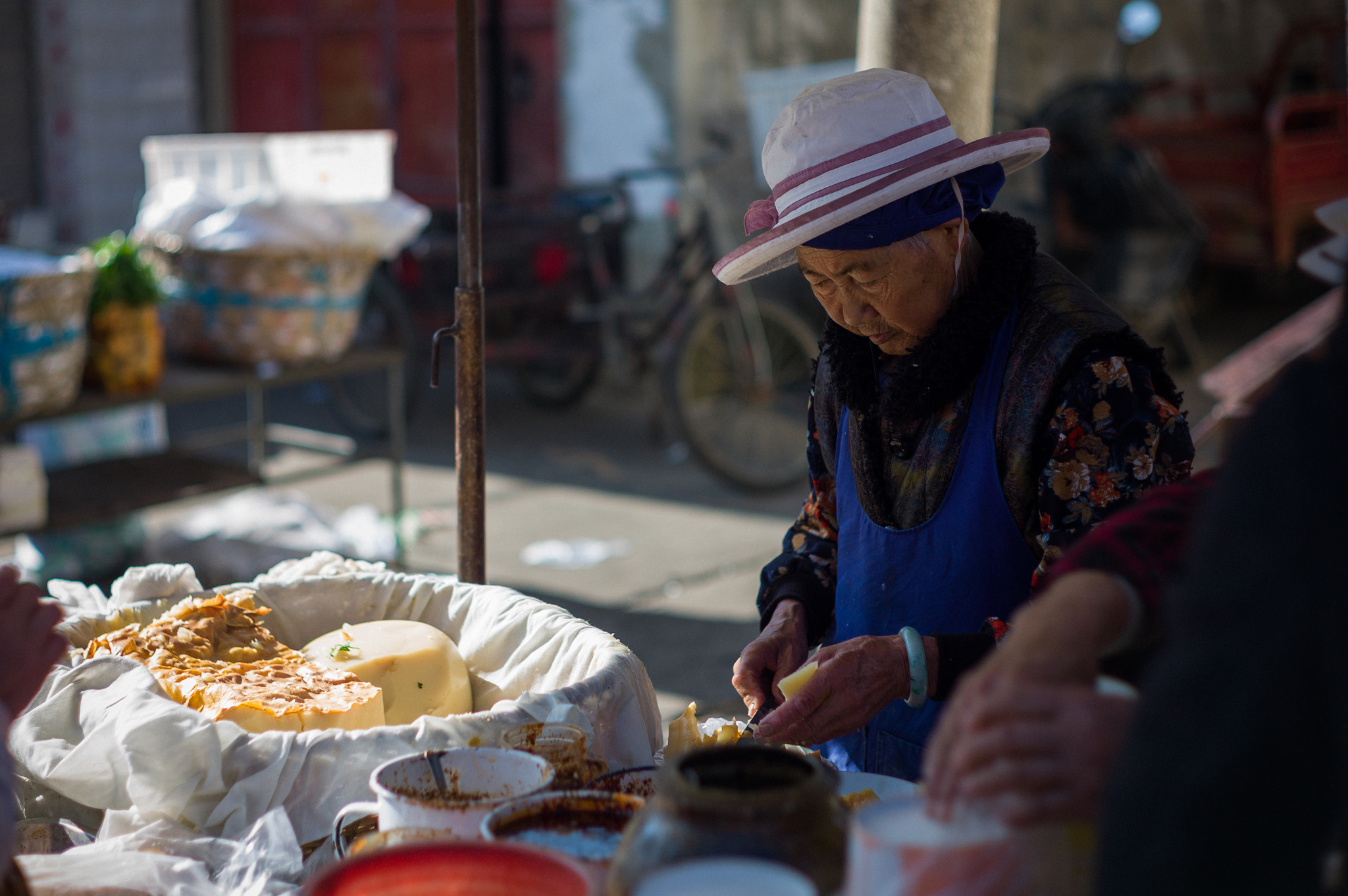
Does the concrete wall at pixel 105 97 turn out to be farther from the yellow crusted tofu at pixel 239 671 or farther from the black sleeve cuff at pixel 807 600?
the black sleeve cuff at pixel 807 600

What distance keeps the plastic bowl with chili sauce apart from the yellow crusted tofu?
0.53m

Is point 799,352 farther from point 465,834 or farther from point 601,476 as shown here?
point 465,834

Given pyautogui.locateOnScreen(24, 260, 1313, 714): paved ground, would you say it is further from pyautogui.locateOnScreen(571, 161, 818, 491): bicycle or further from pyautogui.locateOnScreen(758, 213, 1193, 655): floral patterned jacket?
pyautogui.locateOnScreen(758, 213, 1193, 655): floral patterned jacket

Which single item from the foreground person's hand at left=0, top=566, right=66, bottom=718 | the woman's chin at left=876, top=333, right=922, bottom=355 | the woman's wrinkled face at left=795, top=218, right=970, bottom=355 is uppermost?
the woman's wrinkled face at left=795, top=218, right=970, bottom=355

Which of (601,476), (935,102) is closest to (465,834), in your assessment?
(935,102)

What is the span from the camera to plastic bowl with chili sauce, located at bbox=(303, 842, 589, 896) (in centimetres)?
97

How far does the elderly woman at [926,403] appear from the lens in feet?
5.16

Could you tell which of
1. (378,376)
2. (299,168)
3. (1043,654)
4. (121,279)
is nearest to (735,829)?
(1043,654)

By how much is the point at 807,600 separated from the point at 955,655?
0.39 meters

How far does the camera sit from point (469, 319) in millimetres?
1913

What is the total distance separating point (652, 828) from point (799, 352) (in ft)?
17.4

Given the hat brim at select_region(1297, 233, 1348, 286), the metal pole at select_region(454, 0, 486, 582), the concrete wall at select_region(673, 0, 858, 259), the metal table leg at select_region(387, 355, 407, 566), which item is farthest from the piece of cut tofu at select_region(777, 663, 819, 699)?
the concrete wall at select_region(673, 0, 858, 259)

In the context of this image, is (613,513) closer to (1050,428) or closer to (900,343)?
(900,343)

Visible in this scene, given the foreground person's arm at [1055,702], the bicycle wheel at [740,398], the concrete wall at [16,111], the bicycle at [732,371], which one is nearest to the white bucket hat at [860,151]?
the foreground person's arm at [1055,702]
